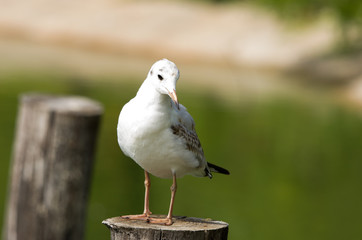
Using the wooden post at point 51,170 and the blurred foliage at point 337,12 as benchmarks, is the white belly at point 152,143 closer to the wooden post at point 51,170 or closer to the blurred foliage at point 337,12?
the wooden post at point 51,170

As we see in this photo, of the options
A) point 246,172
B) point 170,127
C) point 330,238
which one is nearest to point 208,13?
point 246,172

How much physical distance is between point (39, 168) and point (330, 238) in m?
7.04

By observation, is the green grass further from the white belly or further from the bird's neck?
the bird's neck

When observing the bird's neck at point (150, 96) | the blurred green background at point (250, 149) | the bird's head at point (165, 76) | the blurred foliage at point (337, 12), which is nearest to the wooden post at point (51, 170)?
the bird's neck at point (150, 96)

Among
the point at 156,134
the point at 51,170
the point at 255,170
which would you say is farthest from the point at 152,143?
the point at 255,170

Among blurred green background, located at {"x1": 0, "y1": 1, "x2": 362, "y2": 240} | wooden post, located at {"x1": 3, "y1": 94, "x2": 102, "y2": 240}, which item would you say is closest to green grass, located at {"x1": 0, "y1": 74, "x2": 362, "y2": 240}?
blurred green background, located at {"x1": 0, "y1": 1, "x2": 362, "y2": 240}

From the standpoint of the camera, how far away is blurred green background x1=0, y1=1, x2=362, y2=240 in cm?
1328

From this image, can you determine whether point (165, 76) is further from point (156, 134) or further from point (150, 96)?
point (156, 134)

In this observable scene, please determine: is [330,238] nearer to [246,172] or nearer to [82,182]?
[246,172]

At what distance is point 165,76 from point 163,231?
28.7 inches

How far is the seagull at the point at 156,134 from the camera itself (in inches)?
144

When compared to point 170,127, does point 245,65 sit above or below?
above

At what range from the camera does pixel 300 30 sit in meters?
32.8

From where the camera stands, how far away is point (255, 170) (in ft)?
53.9
